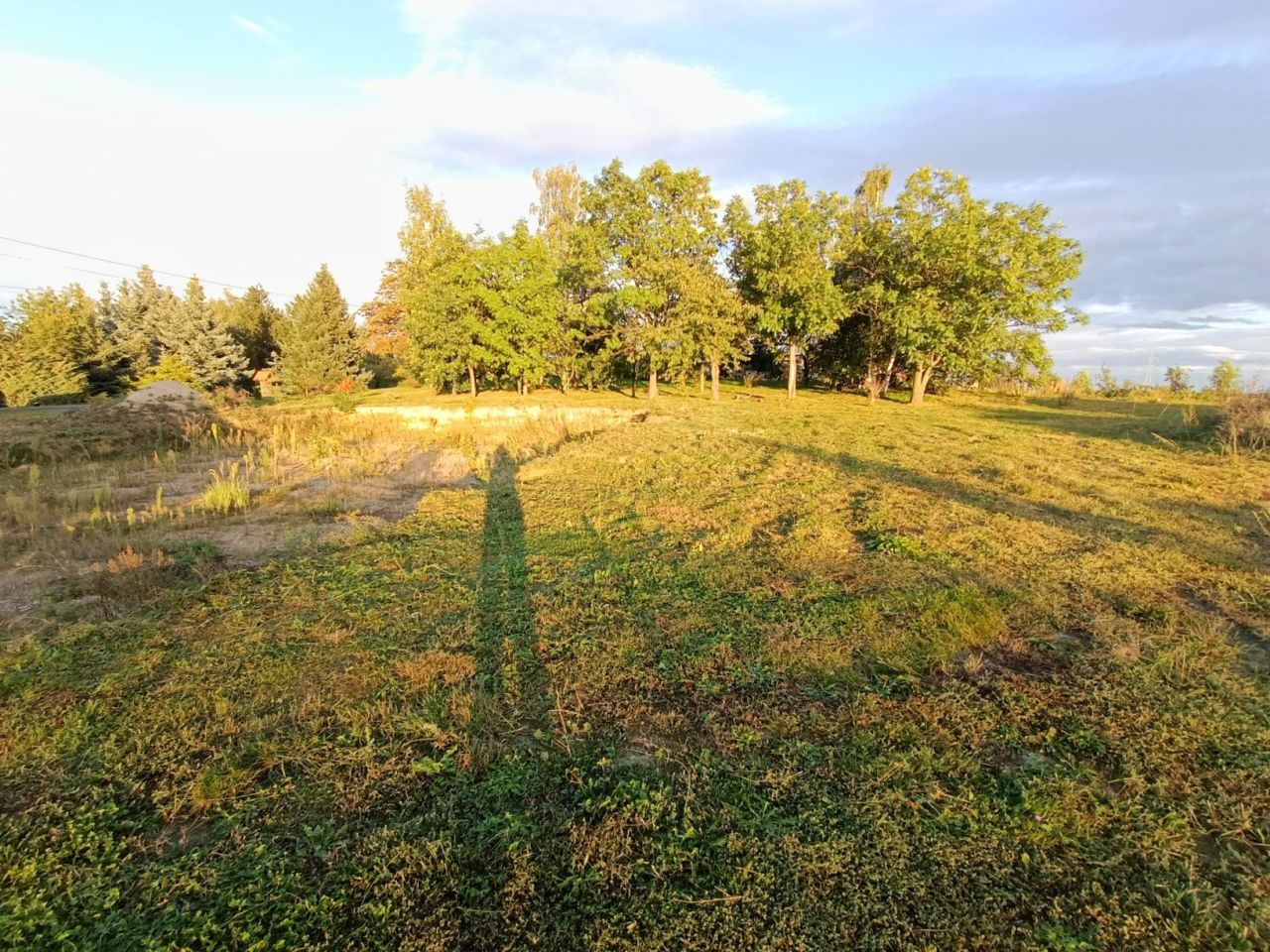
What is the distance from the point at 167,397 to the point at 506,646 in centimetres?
2120

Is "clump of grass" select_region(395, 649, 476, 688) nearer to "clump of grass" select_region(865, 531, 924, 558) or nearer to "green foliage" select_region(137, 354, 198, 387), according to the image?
"clump of grass" select_region(865, 531, 924, 558)

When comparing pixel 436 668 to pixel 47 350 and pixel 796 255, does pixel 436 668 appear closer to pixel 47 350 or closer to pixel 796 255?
pixel 796 255

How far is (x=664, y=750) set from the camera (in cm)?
292

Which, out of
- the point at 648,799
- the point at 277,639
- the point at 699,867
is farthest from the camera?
the point at 277,639

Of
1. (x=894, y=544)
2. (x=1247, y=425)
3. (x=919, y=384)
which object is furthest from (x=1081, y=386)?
(x=894, y=544)

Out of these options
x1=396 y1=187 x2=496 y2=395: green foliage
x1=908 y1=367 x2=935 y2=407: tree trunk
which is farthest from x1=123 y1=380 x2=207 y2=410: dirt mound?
x1=908 y1=367 x2=935 y2=407: tree trunk

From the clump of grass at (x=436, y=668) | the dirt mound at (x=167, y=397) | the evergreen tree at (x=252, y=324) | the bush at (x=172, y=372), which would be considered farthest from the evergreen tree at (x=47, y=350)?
the clump of grass at (x=436, y=668)

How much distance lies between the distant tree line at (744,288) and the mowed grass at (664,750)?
16.0m

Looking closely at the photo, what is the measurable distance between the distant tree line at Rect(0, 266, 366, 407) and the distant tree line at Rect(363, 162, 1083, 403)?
32.7 feet

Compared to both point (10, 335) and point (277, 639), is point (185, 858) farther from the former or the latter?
point (10, 335)

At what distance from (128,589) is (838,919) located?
5789mm

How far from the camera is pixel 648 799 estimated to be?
2.57 metres

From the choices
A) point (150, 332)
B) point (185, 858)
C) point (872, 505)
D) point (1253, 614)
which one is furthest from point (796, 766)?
point (150, 332)

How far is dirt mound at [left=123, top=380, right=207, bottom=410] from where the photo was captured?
51.5 ft
